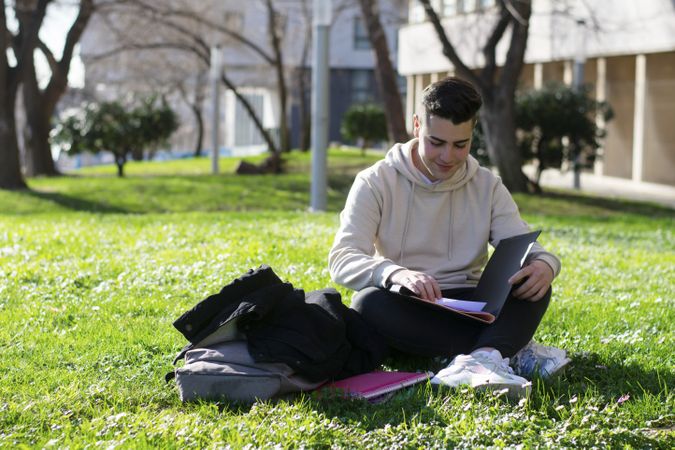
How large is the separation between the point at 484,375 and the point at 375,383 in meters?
0.51

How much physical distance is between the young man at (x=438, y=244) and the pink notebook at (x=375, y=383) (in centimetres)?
16

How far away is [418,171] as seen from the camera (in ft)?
17.6

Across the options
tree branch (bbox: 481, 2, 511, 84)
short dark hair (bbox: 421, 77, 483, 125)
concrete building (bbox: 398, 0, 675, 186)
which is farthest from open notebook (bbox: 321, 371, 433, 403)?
concrete building (bbox: 398, 0, 675, 186)

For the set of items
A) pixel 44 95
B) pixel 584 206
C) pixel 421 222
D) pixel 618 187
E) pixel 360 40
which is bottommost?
pixel 618 187

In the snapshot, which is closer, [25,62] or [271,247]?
[271,247]

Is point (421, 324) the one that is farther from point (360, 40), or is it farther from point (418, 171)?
point (360, 40)

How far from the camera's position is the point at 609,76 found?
26812 mm

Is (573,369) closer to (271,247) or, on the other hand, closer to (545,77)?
(271,247)

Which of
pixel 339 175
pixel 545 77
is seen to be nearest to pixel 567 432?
pixel 339 175

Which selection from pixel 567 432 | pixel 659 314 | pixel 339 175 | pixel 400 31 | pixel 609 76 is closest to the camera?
pixel 567 432

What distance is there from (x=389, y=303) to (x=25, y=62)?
15.6 metres

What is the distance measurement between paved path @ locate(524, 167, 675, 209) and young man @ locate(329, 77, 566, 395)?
14.2 meters

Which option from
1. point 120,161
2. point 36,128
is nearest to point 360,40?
point 120,161

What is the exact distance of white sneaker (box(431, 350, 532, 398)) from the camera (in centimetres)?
442
